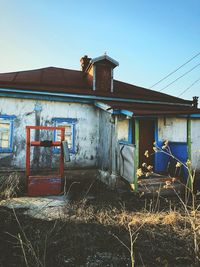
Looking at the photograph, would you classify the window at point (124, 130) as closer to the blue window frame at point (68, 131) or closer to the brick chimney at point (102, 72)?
the blue window frame at point (68, 131)

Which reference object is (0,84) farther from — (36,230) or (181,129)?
(181,129)

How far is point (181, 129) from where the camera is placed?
35.2 feet

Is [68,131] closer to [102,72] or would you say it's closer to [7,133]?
[7,133]

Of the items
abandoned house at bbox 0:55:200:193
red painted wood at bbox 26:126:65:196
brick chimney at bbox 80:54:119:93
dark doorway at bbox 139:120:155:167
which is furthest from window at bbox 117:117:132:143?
red painted wood at bbox 26:126:65:196

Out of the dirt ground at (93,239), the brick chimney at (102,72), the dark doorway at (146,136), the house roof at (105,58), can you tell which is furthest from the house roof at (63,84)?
the dirt ground at (93,239)

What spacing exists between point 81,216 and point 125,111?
13.3 feet

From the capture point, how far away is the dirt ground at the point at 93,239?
3479 mm

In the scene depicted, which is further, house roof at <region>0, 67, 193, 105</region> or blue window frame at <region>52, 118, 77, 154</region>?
blue window frame at <region>52, 118, 77, 154</region>

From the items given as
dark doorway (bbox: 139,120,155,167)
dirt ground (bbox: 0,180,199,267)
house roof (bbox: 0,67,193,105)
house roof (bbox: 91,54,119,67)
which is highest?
house roof (bbox: 91,54,119,67)

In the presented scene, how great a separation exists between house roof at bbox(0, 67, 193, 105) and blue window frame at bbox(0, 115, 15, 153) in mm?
1234

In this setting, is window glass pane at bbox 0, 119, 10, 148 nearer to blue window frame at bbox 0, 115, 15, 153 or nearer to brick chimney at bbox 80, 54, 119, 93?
blue window frame at bbox 0, 115, 15, 153

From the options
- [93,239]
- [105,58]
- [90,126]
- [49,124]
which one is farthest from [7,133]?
[93,239]

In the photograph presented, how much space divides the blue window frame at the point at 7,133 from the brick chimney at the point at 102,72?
437 cm

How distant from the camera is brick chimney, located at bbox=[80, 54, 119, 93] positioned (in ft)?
38.0
